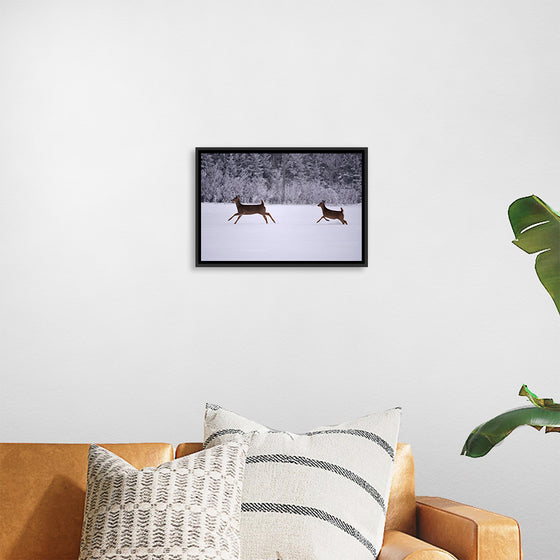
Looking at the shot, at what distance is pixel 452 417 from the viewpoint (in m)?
2.86

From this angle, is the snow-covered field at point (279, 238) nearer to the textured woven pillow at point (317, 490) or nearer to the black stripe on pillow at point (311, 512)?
the textured woven pillow at point (317, 490)

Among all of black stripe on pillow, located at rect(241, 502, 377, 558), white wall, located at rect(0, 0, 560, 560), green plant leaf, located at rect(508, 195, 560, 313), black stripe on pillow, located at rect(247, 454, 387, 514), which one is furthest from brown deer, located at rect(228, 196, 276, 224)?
black stripe on pillow, located at rect(241, 502, 377, 558)

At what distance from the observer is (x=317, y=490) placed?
192cm

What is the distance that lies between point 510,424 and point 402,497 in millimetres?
408

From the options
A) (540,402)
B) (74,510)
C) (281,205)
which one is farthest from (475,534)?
(281,205)

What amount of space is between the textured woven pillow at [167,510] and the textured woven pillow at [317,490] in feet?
0.27

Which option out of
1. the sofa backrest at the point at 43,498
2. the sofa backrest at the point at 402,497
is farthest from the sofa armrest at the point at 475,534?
the sofa backrest at the point at 43,498

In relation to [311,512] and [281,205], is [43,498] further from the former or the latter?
[281,205]

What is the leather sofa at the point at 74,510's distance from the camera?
6.14ft

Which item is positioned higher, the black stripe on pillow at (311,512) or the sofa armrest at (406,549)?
the black stripe on pillow at (311,512)

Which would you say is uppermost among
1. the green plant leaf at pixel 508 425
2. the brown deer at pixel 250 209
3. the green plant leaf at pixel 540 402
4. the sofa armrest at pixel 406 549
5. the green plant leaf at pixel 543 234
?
the brown deer at pixel 250 209

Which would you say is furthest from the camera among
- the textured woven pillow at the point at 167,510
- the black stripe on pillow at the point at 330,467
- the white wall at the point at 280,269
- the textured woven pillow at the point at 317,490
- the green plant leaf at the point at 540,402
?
the white wall at the point at 280,269

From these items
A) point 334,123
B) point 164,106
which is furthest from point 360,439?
point 164,106

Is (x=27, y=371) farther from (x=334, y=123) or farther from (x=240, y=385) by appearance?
(x=334, y=123)
